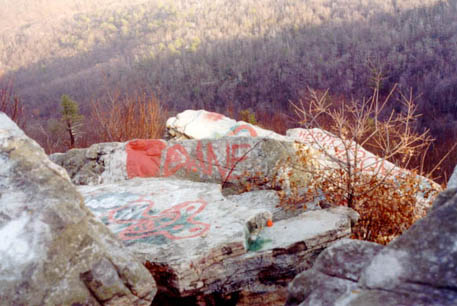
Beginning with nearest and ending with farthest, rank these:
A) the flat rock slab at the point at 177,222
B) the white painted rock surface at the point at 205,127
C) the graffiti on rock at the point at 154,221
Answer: the flat rock slab at the point at 177,222 → the graffiti on rock at the point at 154,221 → the white painted rock surface at the point at 205,127

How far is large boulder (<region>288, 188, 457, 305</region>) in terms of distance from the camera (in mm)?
1166

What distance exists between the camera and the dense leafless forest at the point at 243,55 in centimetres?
1800

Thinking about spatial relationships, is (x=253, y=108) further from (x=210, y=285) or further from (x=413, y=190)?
(x=210, y=285)

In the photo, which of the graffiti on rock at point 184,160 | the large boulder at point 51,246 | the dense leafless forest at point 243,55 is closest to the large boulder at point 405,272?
the large boulder at point 51,246

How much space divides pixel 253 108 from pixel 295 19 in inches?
552

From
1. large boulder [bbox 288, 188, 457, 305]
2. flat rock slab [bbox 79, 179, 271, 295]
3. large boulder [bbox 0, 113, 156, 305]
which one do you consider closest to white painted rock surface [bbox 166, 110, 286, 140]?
flat rock slab [bbox 79, 179, 271, 295]

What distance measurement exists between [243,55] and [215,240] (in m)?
25.5

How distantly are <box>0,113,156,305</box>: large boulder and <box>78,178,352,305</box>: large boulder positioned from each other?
0.62 metres

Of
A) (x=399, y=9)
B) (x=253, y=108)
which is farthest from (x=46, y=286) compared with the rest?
(x=399, y=9)

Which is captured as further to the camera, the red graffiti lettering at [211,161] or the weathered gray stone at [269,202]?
the red graffiti lettering at [211,161]

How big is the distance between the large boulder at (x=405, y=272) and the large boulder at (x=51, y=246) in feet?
2.47

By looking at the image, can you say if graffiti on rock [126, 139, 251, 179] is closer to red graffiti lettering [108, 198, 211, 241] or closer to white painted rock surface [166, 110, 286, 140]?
red graffiti lettering [108, 198, 211, 241]

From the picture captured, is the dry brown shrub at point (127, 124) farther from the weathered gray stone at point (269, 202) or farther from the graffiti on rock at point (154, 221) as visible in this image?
the graffiti on rock at point (154, 221)

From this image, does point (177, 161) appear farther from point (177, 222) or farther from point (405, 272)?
point (405, 272)
